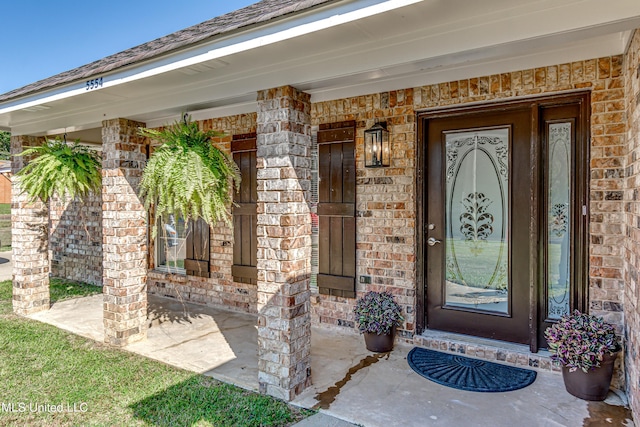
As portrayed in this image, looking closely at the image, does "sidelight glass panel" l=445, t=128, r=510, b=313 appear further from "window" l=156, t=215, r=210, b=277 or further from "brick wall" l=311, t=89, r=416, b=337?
"window" l=156, t=215, r=210, b=277

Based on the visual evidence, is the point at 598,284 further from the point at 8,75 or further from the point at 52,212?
the point at 8,75

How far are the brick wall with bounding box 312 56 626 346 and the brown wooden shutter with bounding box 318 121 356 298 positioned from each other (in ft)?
0.29

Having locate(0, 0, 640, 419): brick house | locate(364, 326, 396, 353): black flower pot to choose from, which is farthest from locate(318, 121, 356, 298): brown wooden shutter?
locate(364, 326, 396, 353): black flower pot

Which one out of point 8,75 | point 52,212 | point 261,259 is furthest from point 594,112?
point 8,75

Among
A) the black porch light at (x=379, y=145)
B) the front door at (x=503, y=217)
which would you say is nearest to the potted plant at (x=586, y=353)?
the front door at (x=503, y=217)

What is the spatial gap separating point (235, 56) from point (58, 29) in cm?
1545

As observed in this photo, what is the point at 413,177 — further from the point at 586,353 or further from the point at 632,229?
the point at 586,353

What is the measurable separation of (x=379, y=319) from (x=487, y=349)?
956 millimetres

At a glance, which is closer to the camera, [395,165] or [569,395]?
[569,395]

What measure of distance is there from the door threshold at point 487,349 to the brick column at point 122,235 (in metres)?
2.88

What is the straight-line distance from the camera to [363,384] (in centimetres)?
305

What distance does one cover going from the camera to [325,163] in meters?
4.33

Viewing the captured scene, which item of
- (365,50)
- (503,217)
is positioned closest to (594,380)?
(503,217)

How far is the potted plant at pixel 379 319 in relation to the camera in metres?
3.59
